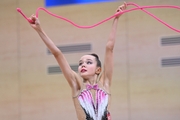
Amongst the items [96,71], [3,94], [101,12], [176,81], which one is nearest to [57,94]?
[3,94]

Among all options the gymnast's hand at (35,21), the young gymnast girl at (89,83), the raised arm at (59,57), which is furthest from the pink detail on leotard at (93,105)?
the gymnast's hand at (35,21)

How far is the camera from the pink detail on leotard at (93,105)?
10.1 ft

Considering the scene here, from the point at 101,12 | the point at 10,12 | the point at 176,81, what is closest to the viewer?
the point at 176,81

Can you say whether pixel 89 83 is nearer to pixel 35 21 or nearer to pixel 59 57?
pixel 59 57

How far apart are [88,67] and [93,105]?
315mm

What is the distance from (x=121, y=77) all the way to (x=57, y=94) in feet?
3.21

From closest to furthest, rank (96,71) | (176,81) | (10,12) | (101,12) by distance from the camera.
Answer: (96,71) < (176,81) < (101,12) < (10,12)

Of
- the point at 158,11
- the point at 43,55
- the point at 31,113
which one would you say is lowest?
the point at 31,113

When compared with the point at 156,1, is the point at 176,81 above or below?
below

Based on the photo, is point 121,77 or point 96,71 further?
point 121,77

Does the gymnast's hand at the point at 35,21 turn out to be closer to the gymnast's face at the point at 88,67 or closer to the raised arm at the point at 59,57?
the raised arm at the point at 59,57

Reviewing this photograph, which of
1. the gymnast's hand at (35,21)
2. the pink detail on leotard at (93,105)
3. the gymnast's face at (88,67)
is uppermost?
the gymnast's hand at (35,21)

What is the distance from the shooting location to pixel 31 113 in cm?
575

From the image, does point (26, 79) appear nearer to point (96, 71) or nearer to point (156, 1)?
point (156, 1)
